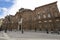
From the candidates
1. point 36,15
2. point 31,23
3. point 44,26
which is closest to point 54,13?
point 44,26

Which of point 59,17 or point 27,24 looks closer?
point 59,17

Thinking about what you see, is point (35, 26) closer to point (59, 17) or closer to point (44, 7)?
point (44, 7)

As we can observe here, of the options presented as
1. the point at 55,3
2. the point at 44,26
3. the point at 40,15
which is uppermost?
the point at 55,3

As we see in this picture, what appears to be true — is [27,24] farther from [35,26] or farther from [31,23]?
[35,26]

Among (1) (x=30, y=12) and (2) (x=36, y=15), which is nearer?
(2) (x=36, y=15)

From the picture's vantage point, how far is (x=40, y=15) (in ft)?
222

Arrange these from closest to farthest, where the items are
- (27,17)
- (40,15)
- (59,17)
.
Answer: (59,17), (40,15), (27,17)

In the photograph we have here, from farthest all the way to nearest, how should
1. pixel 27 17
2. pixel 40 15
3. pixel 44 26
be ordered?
pixel 27 17 < pixel 40 15 < pixel 44 26

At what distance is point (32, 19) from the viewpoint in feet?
245

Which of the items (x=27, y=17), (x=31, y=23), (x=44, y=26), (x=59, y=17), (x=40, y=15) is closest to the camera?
(x=59, y=17)

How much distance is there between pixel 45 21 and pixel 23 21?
71.9 ft

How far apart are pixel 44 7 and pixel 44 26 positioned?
32.1 ft

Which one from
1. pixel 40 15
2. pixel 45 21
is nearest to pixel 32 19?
pixel 40 15

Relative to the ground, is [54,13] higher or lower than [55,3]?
lower
